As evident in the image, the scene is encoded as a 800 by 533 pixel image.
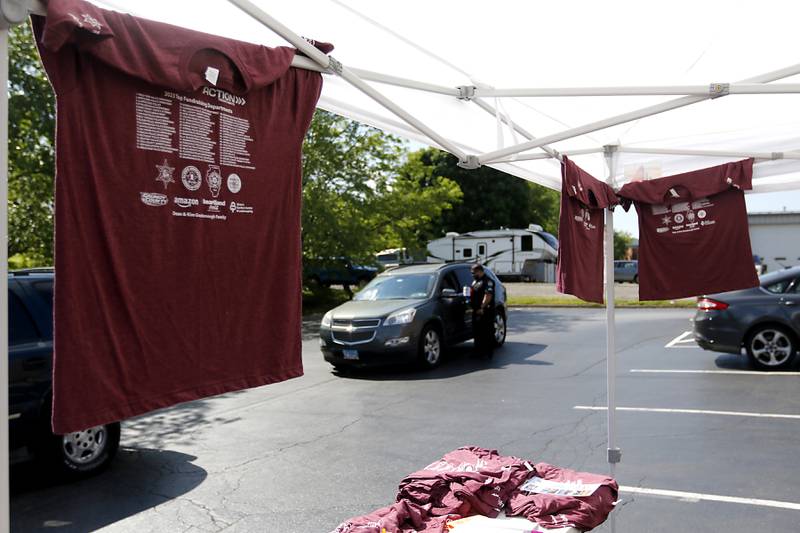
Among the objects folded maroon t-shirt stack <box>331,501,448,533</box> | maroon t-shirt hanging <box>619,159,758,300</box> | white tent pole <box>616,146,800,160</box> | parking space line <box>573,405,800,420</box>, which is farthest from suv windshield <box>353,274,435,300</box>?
folded maroon t-shirt stack <box>331,501,448,533</box>

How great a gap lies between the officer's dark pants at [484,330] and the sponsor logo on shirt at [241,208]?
10905mm

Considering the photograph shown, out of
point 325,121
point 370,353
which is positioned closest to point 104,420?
point 370,353

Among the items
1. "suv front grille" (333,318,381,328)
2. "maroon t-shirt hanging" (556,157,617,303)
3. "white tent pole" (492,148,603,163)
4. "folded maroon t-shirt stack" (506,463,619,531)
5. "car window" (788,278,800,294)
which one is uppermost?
"white tent pole" (492,148,603,163)

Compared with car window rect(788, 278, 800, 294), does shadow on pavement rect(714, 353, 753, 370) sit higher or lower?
lower

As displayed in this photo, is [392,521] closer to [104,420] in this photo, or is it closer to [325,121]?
[104,420]

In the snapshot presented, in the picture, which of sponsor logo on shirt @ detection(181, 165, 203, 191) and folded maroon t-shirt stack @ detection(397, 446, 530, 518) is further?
folded maroon t-shirt stack @ detection(397, 446, 530, 518)

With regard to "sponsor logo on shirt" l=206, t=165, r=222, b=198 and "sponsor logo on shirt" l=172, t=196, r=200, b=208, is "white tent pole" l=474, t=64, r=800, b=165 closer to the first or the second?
"sponsor logo on shirt" l=206, t=165, r=222, b=198

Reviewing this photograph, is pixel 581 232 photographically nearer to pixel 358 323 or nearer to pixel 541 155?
pixel 541 155

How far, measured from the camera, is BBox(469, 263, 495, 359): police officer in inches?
515

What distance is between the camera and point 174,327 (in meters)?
2.27

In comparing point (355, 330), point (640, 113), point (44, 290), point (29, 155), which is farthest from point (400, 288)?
point (29, 155)

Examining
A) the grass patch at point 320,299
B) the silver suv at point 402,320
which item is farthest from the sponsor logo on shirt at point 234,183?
the grass patch at point 320,299

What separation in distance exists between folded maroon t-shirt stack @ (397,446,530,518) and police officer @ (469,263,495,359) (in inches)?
365

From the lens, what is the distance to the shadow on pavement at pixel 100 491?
508 centimetres
